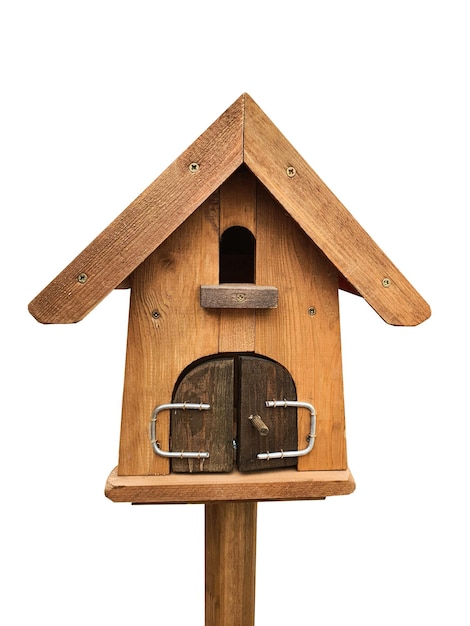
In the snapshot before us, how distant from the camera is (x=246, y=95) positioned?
1650mm

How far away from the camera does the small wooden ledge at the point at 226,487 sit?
1.75m

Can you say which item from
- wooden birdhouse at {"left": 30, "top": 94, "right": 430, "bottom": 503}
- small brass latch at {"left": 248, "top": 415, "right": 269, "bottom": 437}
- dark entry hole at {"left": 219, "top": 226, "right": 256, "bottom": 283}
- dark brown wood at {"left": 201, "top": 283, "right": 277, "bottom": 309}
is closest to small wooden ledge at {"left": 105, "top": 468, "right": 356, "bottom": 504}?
wooden birdhouse at {"left": 30, "top": 94, "right": 430, "bottom": 503}

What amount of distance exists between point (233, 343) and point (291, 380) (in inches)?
8.1

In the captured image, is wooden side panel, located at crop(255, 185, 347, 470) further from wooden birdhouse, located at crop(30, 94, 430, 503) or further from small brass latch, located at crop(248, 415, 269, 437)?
small brass latch, located at crop(248, 415, 269, 437)

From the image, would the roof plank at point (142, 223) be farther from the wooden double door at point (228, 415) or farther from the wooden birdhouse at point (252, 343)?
the wooden double door at point (228, 415)

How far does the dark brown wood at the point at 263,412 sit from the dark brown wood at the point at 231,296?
0.17 metres

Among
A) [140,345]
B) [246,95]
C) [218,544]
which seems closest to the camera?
[246,95]

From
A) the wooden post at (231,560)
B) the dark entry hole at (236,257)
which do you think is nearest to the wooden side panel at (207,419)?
the wooden post at (231,560)

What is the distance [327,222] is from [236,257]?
0.57 meters

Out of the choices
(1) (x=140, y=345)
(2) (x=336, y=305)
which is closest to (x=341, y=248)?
(2) (x=336, y=305)

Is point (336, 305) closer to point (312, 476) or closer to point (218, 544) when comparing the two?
point (312, 476)

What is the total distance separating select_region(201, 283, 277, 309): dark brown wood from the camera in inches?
68.4

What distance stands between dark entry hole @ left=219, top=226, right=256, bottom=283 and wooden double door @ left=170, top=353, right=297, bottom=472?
1.58 feet

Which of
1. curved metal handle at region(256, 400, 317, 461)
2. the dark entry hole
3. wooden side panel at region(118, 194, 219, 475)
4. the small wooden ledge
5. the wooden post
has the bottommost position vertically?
the wooden post
